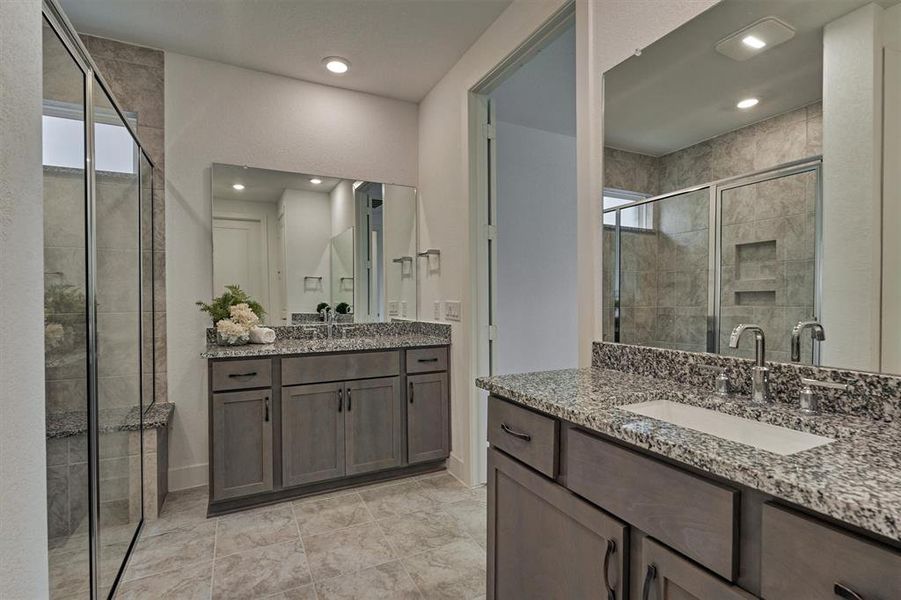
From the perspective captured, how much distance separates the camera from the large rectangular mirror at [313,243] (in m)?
2.85

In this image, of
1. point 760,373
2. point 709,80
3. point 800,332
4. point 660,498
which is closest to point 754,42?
point 709,80

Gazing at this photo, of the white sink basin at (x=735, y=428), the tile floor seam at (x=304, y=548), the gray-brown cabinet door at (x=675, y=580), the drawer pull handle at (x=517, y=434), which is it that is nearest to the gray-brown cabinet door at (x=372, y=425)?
the tile floor seam at (x=304, y=548)

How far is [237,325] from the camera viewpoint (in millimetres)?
2578

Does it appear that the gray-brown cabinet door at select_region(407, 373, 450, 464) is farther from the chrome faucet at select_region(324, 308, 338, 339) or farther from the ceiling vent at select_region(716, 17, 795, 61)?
the ceiling vent at select_region(716, 17, 795, 61)

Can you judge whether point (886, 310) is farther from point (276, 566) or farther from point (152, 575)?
point (152, 575)

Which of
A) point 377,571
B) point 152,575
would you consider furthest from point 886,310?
point 152,575

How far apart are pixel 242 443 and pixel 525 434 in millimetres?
1764

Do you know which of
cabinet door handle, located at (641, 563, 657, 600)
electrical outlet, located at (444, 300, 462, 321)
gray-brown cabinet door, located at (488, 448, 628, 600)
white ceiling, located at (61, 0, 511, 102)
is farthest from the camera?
electrical outlet, located at (444, 300, 462, 321)

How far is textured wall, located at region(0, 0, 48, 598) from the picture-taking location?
81 centimetres

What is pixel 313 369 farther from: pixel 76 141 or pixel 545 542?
pixel 545 542

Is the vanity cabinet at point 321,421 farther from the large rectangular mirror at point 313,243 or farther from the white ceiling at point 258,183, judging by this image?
the white ceiling at point 258,183

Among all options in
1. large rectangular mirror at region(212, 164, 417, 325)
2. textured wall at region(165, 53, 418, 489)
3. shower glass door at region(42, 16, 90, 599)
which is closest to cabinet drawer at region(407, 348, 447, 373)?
large rectangular mirror at region(212, 164, 417, 325)

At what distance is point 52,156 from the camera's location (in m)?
1.27

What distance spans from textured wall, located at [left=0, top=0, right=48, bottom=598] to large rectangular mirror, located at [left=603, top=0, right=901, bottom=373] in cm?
168
